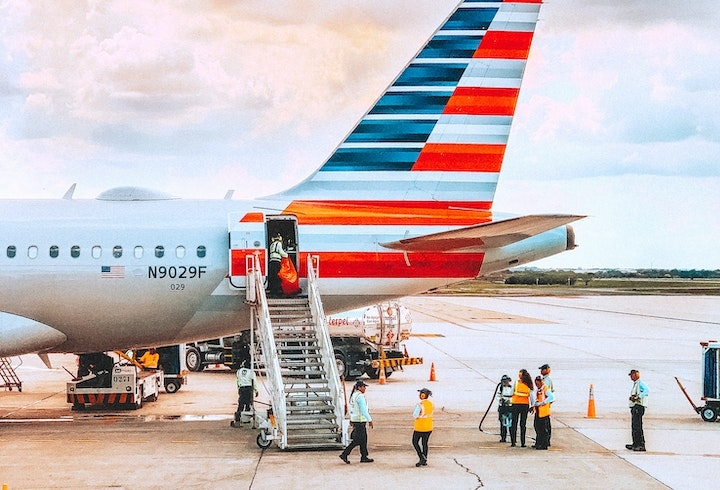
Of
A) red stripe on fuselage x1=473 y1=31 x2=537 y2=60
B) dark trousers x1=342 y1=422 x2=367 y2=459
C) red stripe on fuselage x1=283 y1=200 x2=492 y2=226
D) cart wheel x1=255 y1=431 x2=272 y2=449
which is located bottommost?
cart wheel x1=255 y1=431 x2=272 y2=449

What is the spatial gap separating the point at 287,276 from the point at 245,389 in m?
3.08

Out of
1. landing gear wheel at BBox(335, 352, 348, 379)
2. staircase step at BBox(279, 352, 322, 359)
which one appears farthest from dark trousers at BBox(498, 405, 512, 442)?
landing gear wheel at BBox(335, 352, 348, 379)

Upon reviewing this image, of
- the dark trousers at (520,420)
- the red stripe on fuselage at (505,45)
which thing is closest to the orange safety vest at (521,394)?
the dark trousers at (520,420)

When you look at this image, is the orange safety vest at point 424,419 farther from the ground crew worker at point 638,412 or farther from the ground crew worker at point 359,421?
the ground crew worker at point 638,412

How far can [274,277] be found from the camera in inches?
914

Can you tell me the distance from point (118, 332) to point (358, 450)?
751 centimetres

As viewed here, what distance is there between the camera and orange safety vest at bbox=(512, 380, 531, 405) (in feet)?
66.9

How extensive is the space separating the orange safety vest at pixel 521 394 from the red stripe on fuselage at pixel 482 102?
26.6ft

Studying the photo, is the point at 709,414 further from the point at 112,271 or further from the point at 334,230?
the point at 112,271

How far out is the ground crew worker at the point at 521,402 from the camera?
20.4 metres

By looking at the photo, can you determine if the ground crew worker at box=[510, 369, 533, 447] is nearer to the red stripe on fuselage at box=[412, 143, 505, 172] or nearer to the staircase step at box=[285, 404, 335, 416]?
the staircase step at box=[285, 404, 335, 416]

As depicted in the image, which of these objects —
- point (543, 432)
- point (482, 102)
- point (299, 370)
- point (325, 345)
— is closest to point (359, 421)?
point (325, 345)

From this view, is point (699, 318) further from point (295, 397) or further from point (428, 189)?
point (295, 397)

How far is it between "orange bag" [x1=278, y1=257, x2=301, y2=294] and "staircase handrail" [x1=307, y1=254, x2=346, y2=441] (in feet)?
1.34
